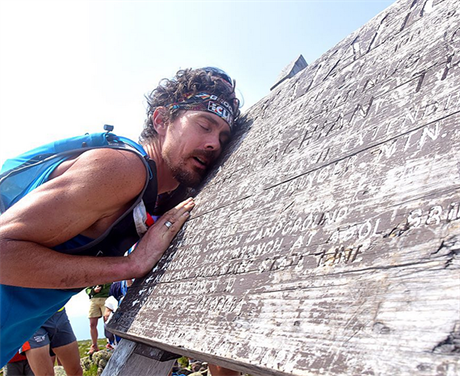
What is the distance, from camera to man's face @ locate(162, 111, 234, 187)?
2.96 metres

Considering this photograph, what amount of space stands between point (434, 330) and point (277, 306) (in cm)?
46

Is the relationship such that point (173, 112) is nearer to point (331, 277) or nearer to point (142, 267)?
point (142, 267)

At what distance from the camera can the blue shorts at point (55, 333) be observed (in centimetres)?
545

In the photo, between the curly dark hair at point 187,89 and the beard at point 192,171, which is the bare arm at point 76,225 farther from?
the curly dark hair at point 187,89

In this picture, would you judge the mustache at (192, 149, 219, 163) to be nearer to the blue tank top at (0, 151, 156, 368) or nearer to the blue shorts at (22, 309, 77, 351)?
the blue tank top at (0, 151, 156, 368)

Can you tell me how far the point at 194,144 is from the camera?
3.01m

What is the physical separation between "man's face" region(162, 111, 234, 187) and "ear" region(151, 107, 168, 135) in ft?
0.88

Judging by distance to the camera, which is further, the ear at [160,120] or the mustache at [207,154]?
the ear at [160,120]

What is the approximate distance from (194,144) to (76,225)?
1302mm

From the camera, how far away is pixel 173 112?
11.0 feet

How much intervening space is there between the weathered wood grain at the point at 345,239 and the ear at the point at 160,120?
1.57 m

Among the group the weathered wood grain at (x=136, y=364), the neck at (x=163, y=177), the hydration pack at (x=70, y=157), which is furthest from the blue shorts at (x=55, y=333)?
the weathered wood grain at (x=136, y=364)

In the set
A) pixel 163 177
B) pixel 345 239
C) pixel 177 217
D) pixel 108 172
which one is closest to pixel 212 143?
pixel 163 177

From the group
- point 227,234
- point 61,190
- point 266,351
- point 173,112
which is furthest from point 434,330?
point 173,112
